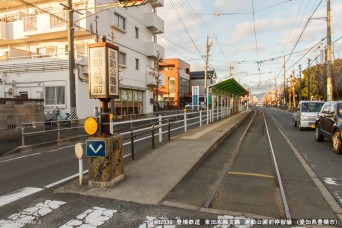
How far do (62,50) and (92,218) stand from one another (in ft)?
73.9

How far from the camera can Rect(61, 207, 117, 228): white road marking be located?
396cm

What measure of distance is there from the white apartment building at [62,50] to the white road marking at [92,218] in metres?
16.2

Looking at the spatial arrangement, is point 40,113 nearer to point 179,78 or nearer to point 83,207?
point 83,207

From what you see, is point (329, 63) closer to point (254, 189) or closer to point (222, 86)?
point (222, 86)

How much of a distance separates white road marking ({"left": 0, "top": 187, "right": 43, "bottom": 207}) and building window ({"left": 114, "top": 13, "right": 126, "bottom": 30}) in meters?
21.2

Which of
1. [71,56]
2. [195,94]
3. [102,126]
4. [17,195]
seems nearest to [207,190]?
[102,126]

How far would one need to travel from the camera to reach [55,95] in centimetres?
2181

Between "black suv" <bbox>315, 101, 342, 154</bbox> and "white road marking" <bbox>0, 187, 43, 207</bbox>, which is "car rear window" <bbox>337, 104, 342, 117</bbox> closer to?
"black suv" <bbox>315, 101, 342, 154</bbox>

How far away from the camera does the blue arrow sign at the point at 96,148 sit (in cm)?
525

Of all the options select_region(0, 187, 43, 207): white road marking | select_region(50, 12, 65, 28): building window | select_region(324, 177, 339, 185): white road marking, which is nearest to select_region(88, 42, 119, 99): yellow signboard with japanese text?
select_region(0, 187, 43, 207): white road marking

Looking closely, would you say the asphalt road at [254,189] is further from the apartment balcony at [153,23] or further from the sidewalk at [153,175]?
the apartment balcony at [153,23]

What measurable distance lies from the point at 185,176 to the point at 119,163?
162cm

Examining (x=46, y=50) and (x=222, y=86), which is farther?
(x=222, y=86)

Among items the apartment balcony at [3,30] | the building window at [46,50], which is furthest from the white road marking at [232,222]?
the apartment balcony at [3,30]
